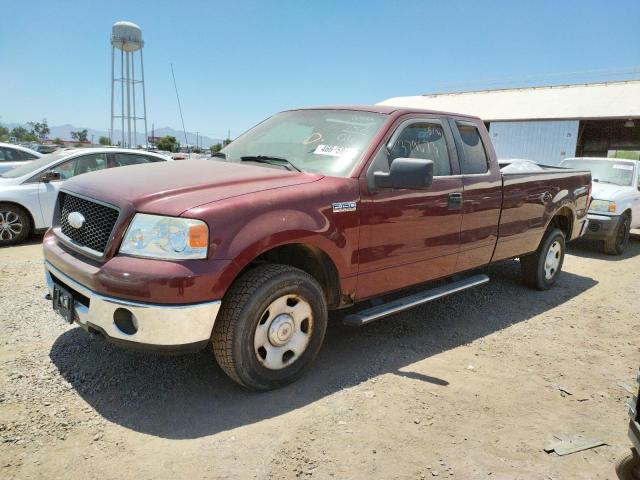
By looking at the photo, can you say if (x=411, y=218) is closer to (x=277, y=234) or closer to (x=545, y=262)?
(x=277, y=234)

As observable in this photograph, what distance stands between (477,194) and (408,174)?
1.39 meters

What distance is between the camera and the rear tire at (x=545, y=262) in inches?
227

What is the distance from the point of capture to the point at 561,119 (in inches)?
1055

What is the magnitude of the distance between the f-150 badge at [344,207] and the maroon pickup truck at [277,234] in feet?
0.04

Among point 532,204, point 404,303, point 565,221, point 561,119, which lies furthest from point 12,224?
point 561,119

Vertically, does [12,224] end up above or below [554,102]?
below

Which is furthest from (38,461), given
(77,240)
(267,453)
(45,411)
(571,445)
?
(571,445)

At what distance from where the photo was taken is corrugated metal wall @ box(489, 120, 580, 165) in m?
26.7

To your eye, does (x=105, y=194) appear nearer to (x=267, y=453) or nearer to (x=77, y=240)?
(x=77, y=240)

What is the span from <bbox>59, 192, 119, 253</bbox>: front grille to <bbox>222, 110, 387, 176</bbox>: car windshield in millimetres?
1261

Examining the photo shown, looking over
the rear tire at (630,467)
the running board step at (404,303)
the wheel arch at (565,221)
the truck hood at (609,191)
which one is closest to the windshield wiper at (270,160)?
the running board step at (404,303)

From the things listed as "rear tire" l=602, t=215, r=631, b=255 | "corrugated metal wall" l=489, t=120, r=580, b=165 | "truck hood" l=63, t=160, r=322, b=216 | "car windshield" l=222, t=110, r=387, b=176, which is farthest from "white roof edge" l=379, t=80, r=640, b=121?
"truck hood" l=63, t=160, r=322, b=216

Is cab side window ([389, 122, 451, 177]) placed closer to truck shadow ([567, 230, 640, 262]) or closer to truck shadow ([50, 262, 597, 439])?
truck shadow ([50, 262, 597, 439])

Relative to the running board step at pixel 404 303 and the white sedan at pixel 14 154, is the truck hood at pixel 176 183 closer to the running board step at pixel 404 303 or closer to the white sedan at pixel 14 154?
the running board step at pixel 404 303
